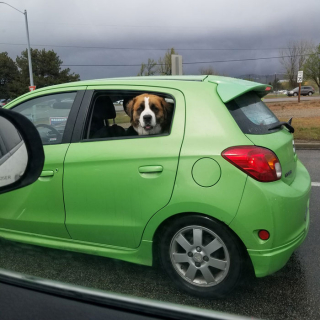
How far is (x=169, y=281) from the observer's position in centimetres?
290

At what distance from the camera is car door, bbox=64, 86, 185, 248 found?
8.54ft

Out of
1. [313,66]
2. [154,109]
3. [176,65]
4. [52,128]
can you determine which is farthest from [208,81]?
[313,66]

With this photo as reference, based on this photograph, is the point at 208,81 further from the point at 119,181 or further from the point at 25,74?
the point at 25,74

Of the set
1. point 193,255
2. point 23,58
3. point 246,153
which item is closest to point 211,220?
point 193,255

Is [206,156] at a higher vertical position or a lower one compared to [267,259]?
higher

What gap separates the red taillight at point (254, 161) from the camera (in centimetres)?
243

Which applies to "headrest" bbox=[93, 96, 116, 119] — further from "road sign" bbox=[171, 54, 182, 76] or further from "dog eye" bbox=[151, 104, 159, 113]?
"road sign" bbox=[171, 54, 182, 76]

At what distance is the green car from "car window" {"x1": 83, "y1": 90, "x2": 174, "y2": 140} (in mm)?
12

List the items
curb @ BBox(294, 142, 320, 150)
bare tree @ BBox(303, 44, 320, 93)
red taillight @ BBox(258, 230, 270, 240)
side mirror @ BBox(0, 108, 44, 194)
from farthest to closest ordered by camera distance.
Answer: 1. bare tree @ BBox(303, 44, 320, 93)
2. curb @ BBox(294, 142, 320, 150)
3. red taillight @ BBox(258, 230, 270, 240)
4. side mirror @ BBox(0, 108, 44, 194)

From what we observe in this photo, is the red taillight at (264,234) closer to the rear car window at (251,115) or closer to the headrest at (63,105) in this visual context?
the rear car window at (251,115)

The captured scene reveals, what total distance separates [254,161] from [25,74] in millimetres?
28706

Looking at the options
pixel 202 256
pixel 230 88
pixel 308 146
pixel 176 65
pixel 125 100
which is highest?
pixel 176 65

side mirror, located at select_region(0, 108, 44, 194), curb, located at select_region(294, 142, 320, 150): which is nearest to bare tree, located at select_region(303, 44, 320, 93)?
curb, located at select_region(294, 142, 320, 150)

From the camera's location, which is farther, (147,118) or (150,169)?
(147,118)
